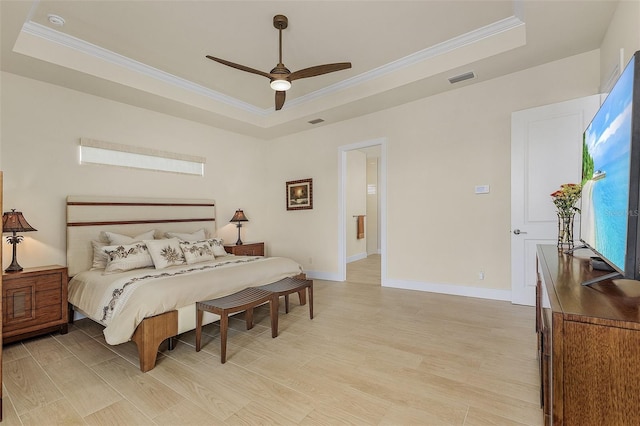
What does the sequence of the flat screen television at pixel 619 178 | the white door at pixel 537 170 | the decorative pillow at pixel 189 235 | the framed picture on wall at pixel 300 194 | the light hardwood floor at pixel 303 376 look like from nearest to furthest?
the flat screen television at pixel 619 178
the light hardwood floor at pixel 303 376
the white door at pixel 537 170
the decorative pillow at pixel 189 235
the framed picture on wall at pixel 300 194

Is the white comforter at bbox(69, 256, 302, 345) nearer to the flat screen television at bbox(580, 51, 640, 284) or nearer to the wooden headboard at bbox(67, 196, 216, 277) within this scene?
the wooden headboard at bbox(67, 196, 216, 277)

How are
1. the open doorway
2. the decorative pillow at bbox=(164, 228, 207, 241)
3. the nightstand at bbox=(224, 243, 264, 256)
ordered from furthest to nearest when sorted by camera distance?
the nightstand at bbox=(224, 243, 264, 256), the open doorway, the decorative pillow at bbox=(164, 228, 207, 241)

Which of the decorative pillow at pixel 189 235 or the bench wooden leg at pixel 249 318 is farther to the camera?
the decorative pillow at pixel 189 235

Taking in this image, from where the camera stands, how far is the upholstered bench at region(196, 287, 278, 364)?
2359 mm

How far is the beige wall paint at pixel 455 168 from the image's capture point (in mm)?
3551

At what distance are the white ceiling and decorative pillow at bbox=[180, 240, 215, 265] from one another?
2040mm

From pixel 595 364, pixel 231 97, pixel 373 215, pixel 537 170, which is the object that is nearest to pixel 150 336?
pixel 595 364

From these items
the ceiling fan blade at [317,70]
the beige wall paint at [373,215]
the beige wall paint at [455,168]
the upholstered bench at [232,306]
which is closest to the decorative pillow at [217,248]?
the upholstered bench at [232,306]

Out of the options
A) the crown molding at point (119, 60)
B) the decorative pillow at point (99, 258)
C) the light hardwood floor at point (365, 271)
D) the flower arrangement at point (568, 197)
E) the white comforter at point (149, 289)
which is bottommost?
the light hardwood floor at point (365, 271)

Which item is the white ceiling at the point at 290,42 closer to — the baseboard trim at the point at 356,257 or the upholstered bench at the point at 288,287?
the upholstered bench at the point at 288,287

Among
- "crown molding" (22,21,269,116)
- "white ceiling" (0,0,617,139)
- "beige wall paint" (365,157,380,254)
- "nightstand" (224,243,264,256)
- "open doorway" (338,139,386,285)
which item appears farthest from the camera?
"beige wall paint" (365,157,380,254)

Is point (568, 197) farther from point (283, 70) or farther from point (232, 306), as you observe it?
point (232, 306)

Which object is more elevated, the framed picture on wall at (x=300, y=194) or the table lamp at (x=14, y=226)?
the framed picture on wall at (x=300, y=194)

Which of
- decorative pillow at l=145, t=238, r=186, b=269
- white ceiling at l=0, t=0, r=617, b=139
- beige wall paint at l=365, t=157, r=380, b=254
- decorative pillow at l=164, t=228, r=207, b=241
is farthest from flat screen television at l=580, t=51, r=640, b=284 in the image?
beige wall paint at l=365, t=157, r=380, b=254
